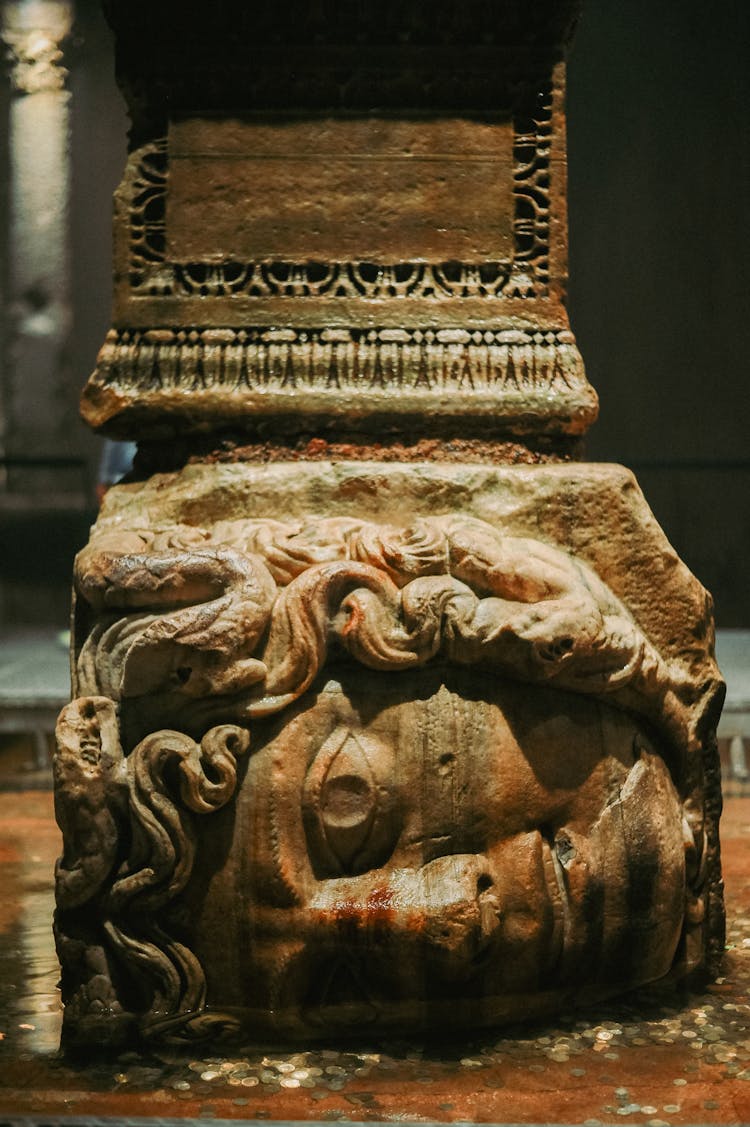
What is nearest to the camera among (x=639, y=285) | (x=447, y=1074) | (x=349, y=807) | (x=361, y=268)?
(x=447, y=1074)

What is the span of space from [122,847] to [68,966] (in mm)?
255

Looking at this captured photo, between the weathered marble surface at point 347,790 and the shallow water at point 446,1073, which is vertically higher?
the weathered marble surface at point 347,790

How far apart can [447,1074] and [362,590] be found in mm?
895

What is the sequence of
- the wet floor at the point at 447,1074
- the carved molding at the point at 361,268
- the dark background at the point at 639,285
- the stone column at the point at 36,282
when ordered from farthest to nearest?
1. the stone column at the point at 36,282
2. the dark background at the point at 639,285
3. the carved molding at the point at 361,268
4. the wet floor at the point at 447,1074

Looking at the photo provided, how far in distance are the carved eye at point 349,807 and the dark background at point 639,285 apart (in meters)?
4.60

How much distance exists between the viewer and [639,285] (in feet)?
23.8

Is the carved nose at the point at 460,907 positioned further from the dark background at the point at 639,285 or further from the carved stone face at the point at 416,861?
the dark background at the point at 639,285

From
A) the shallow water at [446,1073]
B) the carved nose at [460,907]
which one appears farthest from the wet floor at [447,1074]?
the carved nose at [460,907]

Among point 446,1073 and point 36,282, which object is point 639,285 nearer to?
point 36,282

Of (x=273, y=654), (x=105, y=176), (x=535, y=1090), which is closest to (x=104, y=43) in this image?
(x=105, y=176)

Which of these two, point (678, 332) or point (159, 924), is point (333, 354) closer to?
point (159, 924)

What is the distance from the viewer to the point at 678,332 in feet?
23.8

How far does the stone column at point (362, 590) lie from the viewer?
108 inches

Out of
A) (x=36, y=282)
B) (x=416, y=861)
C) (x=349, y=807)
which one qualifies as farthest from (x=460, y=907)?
(x=36, y=282)
